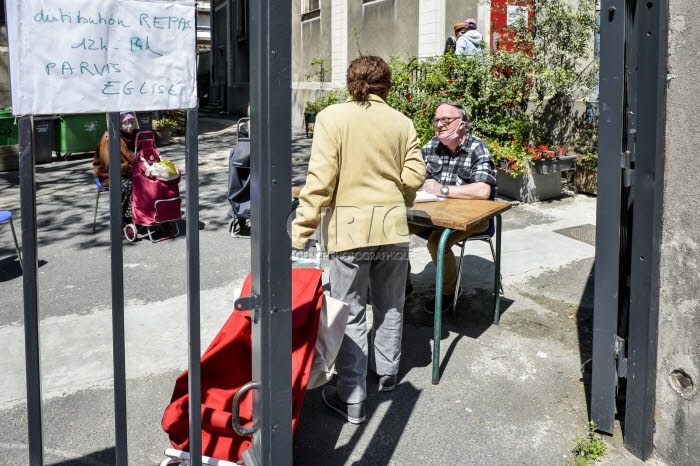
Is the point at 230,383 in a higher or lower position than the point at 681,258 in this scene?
lower

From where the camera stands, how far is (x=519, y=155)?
910 cm

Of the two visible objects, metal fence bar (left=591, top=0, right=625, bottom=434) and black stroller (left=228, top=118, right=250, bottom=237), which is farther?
black stroller (left=228, top=118, right=250, bottom=237)

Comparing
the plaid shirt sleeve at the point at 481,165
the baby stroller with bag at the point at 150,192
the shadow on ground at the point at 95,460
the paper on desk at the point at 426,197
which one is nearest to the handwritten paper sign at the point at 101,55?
the shadow on ground at the point at 95,460

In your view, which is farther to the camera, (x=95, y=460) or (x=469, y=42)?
(x=469, y=42)

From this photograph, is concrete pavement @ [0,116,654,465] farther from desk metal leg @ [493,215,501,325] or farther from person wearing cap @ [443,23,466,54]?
person wearing cap @ [443,23,466,54]

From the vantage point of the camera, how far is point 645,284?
311 cm

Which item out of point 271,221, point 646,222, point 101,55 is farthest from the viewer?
point 646,222

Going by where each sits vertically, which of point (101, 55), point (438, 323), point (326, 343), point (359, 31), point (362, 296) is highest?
point (359, 31)

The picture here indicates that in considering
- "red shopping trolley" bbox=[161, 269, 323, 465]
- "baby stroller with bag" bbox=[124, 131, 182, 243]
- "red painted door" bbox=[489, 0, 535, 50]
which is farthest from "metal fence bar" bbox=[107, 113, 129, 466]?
"red painted door" bbox=[489, 0, 535, 50]

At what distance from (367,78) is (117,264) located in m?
1.91

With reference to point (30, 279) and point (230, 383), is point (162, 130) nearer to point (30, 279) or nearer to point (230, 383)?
point (230, 383)

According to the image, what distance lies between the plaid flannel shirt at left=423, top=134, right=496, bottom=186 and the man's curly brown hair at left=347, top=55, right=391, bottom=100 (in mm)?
1588

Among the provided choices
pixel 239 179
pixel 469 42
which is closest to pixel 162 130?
pixel 469 42

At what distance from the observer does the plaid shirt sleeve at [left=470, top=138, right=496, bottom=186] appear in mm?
4884
